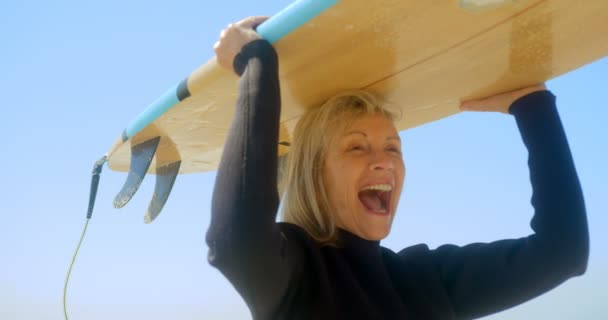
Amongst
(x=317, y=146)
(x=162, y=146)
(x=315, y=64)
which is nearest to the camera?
(x=315, y=64)

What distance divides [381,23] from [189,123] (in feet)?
2.54

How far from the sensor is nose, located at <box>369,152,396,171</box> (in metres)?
1.46

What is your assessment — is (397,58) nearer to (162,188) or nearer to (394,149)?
(394,149)

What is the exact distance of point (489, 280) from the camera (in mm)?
1447

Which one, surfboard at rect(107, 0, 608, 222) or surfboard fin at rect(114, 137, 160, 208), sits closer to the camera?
surfboard at rect(107, 0, 608, 222)

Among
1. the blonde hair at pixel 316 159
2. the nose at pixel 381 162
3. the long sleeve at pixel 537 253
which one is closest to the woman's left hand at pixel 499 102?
the long sleeve at pixel 537 253

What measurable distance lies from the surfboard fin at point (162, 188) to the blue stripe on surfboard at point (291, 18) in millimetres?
997

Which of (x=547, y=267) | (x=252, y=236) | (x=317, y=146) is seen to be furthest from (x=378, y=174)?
(x=252, y=236)

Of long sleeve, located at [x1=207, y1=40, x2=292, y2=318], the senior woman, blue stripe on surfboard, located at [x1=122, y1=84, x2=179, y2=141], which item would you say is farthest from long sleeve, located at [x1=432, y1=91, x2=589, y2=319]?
blue stripe on surfboard, located at [x1=122, y1=84, x2=179, y2=141]

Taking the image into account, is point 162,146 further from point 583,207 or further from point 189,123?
point 583,207

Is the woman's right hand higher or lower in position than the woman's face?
higher

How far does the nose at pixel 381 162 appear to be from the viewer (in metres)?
1.46

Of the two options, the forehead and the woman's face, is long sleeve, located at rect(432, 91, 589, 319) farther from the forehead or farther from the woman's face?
the forehead

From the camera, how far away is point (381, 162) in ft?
4.79
